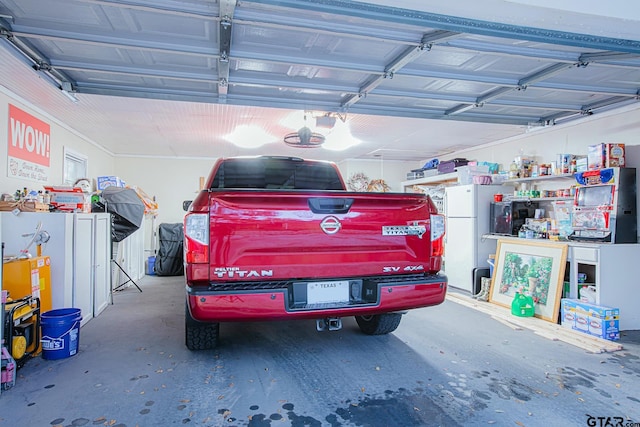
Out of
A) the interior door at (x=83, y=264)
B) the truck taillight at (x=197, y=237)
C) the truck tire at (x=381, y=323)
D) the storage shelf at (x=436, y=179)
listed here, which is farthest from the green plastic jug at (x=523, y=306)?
the interior door at (x=83, y=264)

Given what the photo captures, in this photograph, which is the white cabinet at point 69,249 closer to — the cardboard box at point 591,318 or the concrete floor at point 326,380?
the concrete floor at point 326,380

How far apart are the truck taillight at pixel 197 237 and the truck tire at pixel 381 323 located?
1835 mm

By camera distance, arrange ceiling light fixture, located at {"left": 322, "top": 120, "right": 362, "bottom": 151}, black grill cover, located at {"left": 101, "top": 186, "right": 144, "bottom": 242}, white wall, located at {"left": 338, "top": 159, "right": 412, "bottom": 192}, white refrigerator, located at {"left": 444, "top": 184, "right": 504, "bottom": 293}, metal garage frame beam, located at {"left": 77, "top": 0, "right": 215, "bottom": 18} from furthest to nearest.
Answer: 1. white wall, located at {"left": 338, "top": 159, "right": 412, "bottom": 192}
2. ceiling light fixture, located at {"left": 322, "top": 120, "right": 362, "bottom": 151}
3. white refrigerator, located at {"left": 444, "top": 184, "right": 504, "bottom": 293}
4. black grill cover, located at {"left": 101, "top": 186, "right": 144, "bottom": 242}
5. metal garage frame beam, located at {"left": 77, "top": 0, "right": 215, "bottom": 18}

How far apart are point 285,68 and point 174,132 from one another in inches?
129

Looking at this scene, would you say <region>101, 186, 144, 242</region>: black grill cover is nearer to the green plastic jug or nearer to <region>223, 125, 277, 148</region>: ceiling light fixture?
<region>223, 125, 277, 148</region>: ceiling light fixture

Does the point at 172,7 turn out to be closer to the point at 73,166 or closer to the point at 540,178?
the point at 540,178

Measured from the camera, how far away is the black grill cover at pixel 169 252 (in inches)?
275

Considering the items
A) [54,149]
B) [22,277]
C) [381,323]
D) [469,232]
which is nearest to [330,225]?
[381,323]

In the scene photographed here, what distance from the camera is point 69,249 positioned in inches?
134

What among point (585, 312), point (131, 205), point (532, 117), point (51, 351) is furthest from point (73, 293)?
point (532, 117)

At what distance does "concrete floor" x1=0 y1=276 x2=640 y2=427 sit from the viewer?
1999 millimetres

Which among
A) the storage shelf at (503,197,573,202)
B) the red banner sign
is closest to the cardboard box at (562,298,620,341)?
the storage shelf at (503,197,573,202)

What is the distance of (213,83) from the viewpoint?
357 centimetres

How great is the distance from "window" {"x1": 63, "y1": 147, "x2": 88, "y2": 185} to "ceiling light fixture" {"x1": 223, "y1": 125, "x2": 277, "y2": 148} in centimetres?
237
